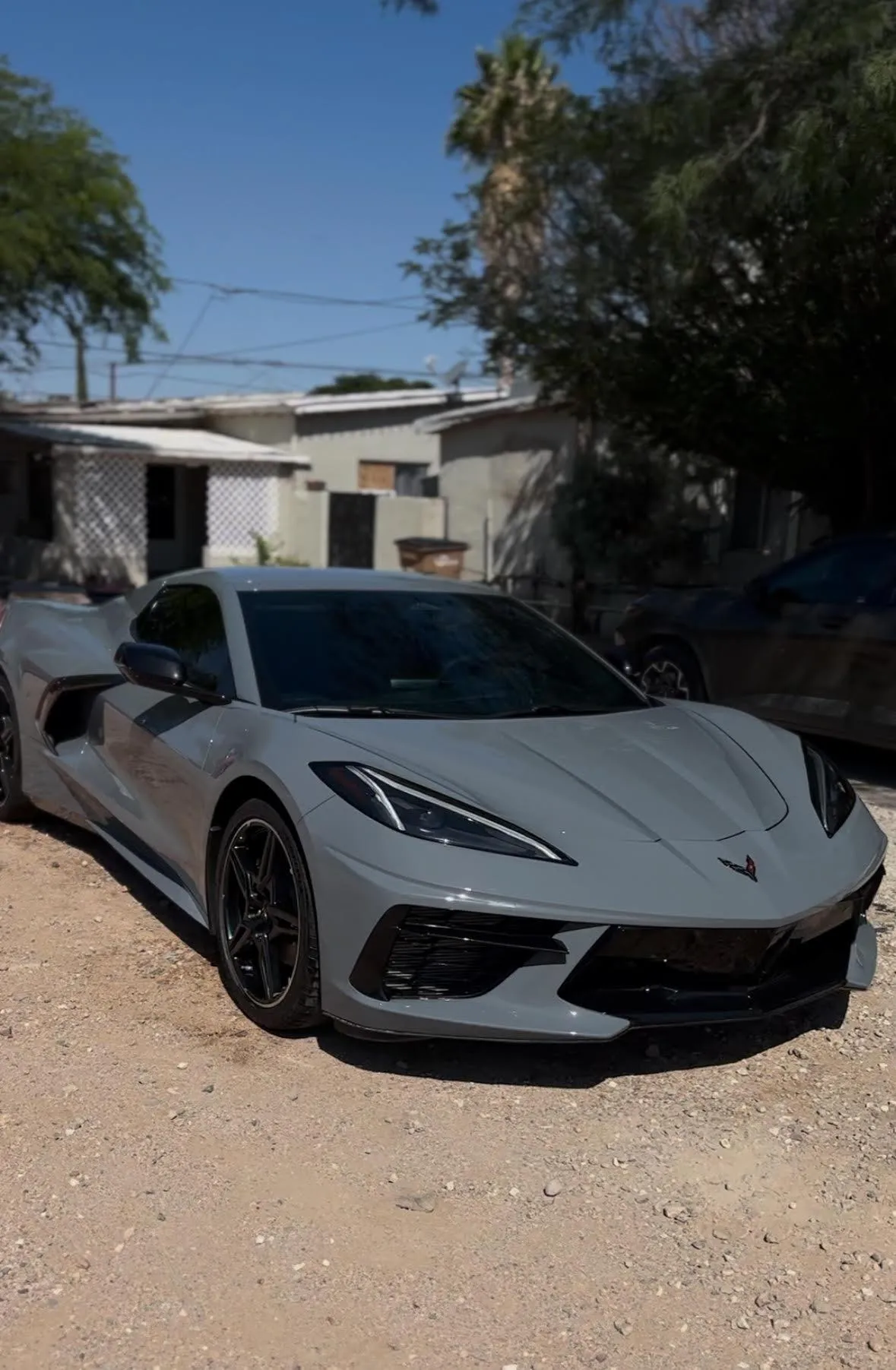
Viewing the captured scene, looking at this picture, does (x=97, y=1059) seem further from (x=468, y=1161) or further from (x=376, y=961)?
(x=468, y=1161)

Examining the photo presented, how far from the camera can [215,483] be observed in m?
23.6

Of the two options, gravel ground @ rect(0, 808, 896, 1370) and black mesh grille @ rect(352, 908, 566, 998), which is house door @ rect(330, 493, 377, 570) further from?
black mesh grille @ rect(352, 908, 566, 998)

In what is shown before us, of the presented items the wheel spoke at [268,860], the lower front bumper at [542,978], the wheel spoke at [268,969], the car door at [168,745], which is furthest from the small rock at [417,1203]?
the car door at [168,745]

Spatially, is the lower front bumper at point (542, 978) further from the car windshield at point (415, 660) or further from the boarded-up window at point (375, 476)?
the boarded-up window at point (375, 476)

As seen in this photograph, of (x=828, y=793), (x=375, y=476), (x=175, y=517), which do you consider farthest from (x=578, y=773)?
(x=175, y=517)

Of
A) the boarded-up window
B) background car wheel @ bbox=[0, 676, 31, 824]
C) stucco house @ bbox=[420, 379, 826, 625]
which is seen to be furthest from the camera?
the boarded-up window

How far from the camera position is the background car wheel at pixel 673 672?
8617mm

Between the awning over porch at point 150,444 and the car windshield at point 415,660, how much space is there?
18.3 meters

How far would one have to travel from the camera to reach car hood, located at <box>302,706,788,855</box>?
3529 millimetres

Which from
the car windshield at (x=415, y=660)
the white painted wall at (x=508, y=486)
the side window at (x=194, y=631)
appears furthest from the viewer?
the white painted wall at (x=508, y=486)

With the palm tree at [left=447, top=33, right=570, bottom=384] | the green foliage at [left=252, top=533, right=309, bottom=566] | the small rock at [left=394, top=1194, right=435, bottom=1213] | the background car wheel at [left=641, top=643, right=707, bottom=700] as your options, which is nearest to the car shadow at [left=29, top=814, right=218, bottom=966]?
the small rock at [left=394, top=1194, right=435, bottom=1213]

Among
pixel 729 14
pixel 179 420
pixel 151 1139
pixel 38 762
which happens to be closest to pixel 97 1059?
pixel 151 1139

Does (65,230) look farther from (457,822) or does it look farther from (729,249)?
(457,822)

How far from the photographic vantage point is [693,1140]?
10.7 ft
